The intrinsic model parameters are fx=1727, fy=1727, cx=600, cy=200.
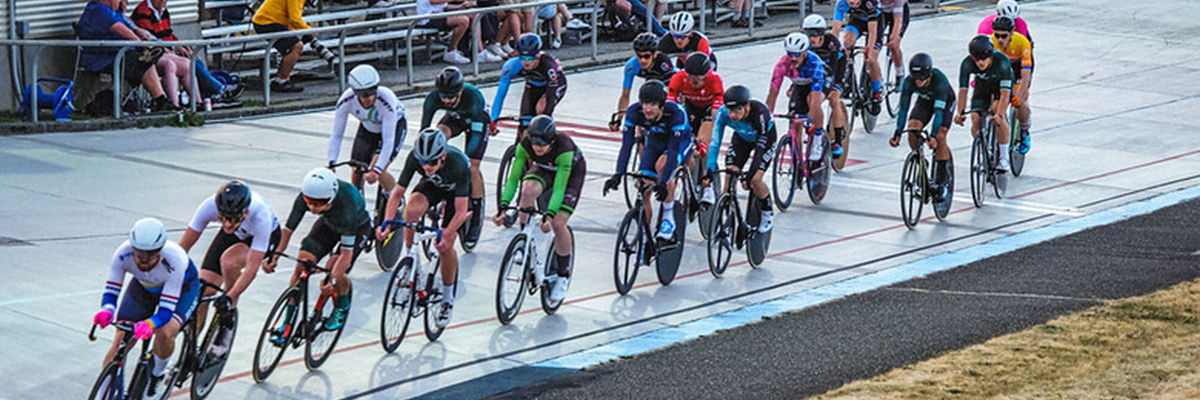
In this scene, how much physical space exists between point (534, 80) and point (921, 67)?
343 centimetres

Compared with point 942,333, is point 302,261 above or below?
above

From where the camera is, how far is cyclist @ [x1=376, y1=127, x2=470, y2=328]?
11023 millimetres

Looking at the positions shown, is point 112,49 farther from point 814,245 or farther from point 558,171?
point 558,171

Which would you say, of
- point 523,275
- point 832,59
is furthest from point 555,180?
point 832,59

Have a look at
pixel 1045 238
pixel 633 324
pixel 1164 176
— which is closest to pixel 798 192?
pixel 1045 238

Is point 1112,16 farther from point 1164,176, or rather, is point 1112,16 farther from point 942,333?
point 942,333

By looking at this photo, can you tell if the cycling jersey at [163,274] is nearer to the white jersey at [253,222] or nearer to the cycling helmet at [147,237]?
the cycling helmet at [147,237]

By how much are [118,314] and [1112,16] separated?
23801 mm

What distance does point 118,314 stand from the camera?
9.38 meters

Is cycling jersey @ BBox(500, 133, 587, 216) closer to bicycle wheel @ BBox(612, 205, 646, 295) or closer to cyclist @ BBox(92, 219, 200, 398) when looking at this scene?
bicycle wheel @ BBox(612, 205, 646, 295)

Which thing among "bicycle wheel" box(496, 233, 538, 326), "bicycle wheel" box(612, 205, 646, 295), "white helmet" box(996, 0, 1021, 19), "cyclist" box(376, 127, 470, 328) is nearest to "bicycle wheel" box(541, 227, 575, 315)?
"bicycle wheel" box(496, 233, 538, 326)

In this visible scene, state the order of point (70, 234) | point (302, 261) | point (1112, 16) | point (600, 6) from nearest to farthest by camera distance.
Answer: point (302, 261) < point (70, 234) < point (600, 6) < point (1112, 16)

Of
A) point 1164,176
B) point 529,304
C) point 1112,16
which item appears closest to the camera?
→ point 529,304

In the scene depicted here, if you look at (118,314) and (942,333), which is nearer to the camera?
(118,314)
